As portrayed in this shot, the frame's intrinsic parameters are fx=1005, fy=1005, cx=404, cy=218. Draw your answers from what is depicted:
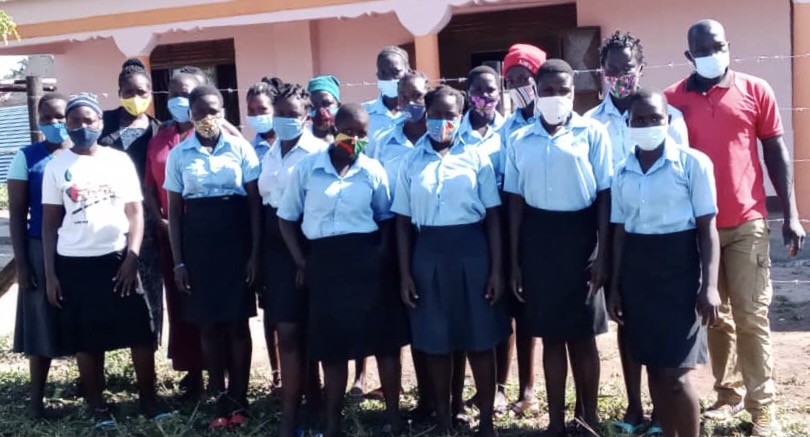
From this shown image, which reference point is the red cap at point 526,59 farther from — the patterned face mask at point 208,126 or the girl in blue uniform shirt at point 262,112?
the patterned face mask at point 208,126

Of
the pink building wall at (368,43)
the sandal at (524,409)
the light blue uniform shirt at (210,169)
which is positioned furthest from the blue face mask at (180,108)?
the pink building wall at (368,43)

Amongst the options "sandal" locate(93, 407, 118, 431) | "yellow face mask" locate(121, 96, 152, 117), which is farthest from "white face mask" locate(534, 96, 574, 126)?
"sandal" locate(93, 407, 118, 431)

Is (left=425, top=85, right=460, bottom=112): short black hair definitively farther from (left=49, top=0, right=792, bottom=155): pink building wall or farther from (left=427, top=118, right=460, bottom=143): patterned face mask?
(left=49, top=0, right=792, bottom=155): pink building wall

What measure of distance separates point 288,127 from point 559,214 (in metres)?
1.32

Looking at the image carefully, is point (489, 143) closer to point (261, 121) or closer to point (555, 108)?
point (555, 108)

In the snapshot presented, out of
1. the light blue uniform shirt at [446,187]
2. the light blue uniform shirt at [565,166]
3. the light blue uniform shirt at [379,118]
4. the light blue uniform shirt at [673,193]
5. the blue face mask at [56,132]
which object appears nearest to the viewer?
the light blue uniform shirt at [673,193]

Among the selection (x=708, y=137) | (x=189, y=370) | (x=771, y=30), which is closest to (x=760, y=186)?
(x=708, y=137)

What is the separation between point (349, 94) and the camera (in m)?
12.6

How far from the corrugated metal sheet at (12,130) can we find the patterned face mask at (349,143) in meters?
18.0

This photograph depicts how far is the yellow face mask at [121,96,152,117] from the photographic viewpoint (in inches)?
207

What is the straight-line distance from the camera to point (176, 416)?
5.09 m

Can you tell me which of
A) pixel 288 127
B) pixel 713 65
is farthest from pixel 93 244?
pixel 713 65

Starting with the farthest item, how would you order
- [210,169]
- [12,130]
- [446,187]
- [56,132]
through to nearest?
[12,130], [56,132], [210,169], [446,187]

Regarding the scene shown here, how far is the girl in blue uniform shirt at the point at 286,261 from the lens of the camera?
4.60 meters
